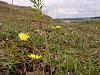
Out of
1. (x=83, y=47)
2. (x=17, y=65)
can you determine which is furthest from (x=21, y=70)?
(x=83, y=47)

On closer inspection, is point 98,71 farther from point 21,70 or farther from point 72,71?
point 21,70

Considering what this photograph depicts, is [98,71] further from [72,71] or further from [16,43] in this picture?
[16,43]

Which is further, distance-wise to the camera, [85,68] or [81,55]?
[81,55]

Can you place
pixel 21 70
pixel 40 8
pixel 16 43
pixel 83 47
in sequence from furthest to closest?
pixel 83 47 < pixel 16 43 < pixel 21 70 < pixel 40 8

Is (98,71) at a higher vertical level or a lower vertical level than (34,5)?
lower

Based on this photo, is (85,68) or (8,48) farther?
(8,48)

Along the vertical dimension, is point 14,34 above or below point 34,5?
below

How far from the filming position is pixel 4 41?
673 centimetres

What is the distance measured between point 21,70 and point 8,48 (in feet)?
4.40

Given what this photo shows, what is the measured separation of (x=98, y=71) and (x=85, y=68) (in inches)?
8.1

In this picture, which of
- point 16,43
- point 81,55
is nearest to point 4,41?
point 16,43

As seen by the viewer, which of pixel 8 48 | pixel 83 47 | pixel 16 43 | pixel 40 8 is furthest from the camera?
pixel 83 47

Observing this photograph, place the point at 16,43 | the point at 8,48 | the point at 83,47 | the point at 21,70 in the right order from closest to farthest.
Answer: the point at 21,70 < the point at 8,48 < the point at 16,43 < the point at 83,47

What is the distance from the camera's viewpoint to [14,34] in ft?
25.7
